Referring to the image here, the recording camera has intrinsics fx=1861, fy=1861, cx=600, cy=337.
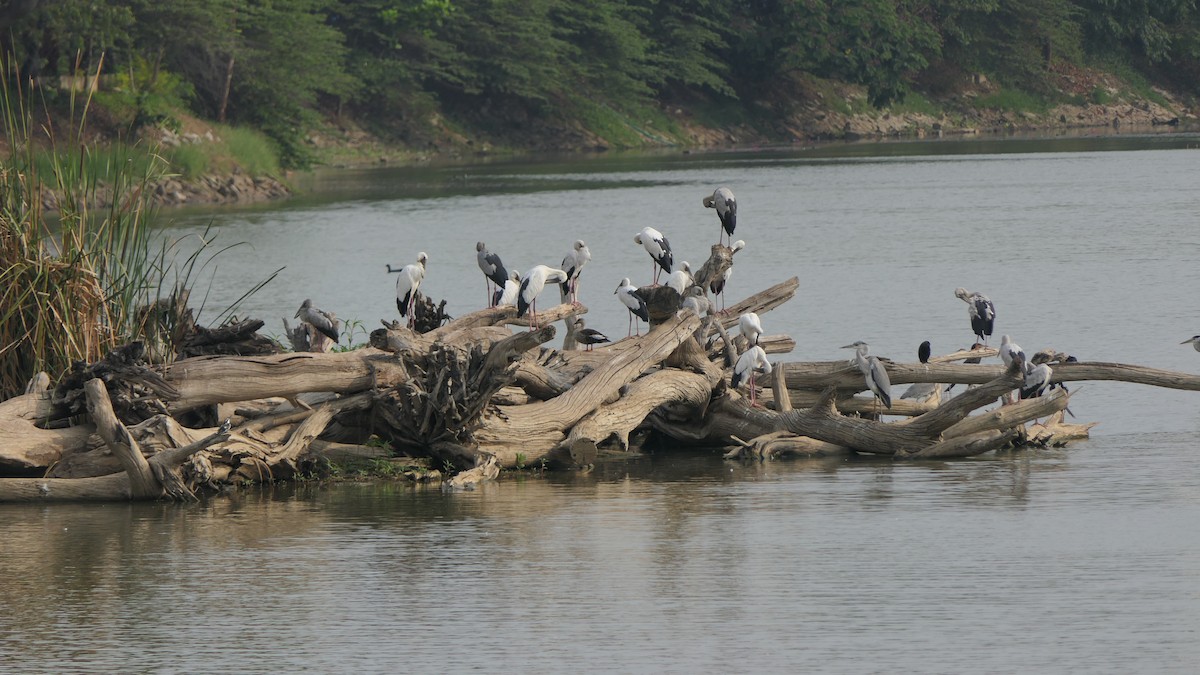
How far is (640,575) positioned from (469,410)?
271 centimetres

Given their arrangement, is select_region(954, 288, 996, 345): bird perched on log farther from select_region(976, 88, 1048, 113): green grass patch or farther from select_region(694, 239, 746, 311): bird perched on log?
select_region(976, 88, 1048, 113): green grass patch

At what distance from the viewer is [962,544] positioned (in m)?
9.79

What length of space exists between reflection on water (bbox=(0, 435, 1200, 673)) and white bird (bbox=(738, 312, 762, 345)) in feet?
5.37

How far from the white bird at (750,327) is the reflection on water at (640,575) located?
1.64 m

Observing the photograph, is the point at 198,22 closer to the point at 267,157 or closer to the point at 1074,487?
the point at 267,157

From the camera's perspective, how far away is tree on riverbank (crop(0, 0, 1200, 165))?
54469 millimetres

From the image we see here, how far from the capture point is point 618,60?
73125 mm

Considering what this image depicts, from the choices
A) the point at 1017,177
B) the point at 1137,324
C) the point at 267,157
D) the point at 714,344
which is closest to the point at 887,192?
the point at 1017,177

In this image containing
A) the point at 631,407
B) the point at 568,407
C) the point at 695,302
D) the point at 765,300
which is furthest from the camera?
the point at 765,300

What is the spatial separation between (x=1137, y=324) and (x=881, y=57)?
58816mm

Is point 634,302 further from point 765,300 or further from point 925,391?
point 925,391

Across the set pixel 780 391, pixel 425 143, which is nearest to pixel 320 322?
pixel 780 391

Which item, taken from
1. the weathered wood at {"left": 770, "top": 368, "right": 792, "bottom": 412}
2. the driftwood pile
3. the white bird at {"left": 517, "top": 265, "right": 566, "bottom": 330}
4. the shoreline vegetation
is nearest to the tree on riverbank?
the shoreline vegetation

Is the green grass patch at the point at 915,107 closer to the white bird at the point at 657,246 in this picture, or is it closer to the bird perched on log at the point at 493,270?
the white bird at the point at 657,246
